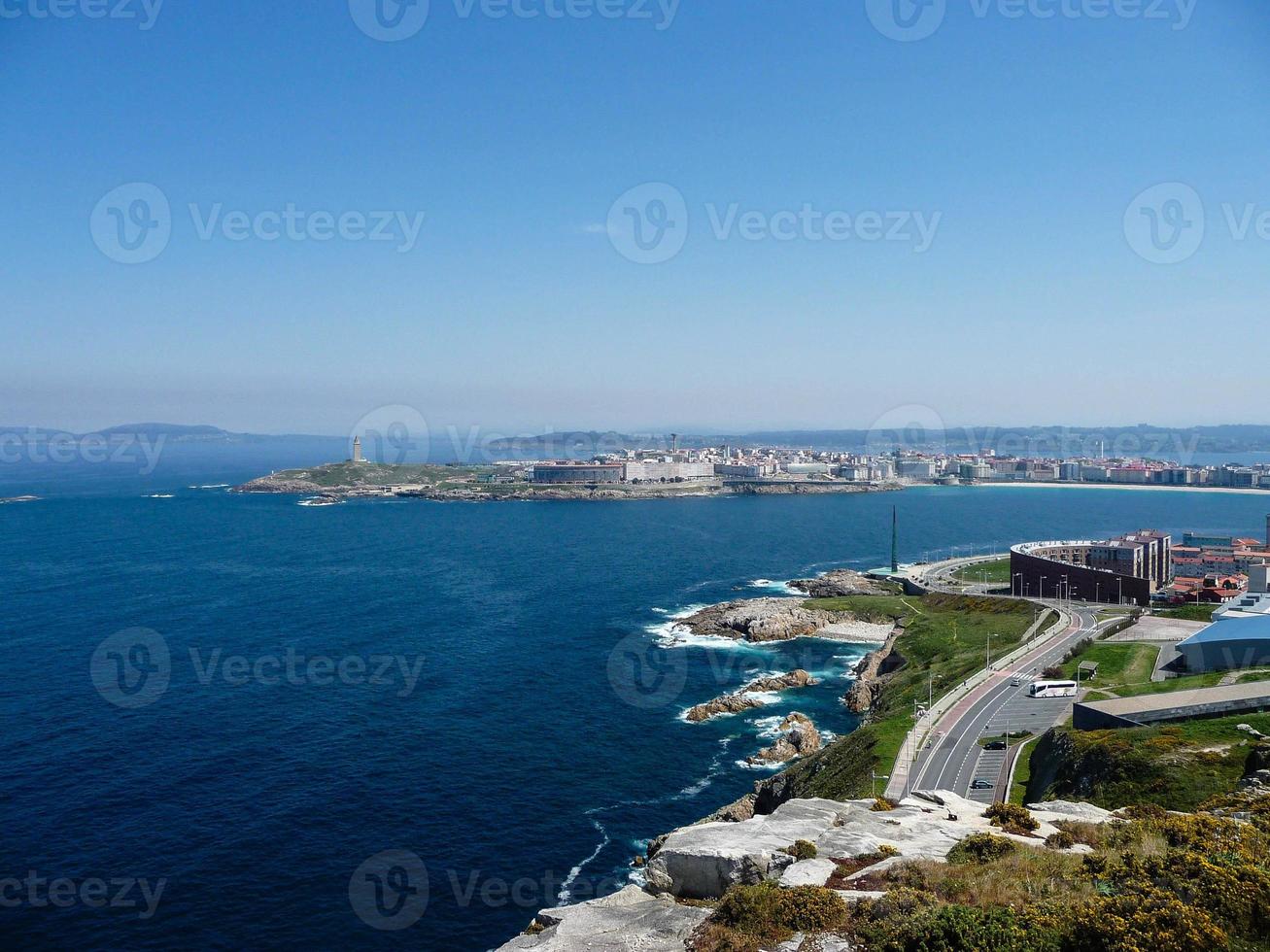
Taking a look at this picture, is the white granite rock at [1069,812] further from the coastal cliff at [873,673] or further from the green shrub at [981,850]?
the coastal cliff at [873,673]

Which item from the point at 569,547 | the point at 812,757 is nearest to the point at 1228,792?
the point at 812,757

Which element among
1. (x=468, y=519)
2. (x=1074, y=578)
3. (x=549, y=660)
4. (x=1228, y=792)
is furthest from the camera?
(x=468, y=519)

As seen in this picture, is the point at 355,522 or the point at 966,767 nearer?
the point at 966,767

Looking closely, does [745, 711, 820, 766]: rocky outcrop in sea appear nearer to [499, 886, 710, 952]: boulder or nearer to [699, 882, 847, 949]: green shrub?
[499, 886, 710, 952]: boulder

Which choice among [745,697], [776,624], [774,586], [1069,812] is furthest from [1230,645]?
[774,586]

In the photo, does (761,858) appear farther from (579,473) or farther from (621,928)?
(579,473)

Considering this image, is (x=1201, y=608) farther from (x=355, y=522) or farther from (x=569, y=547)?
(x=355, y=522)

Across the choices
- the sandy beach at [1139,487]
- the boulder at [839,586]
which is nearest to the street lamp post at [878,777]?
the boulder at [839,586]
